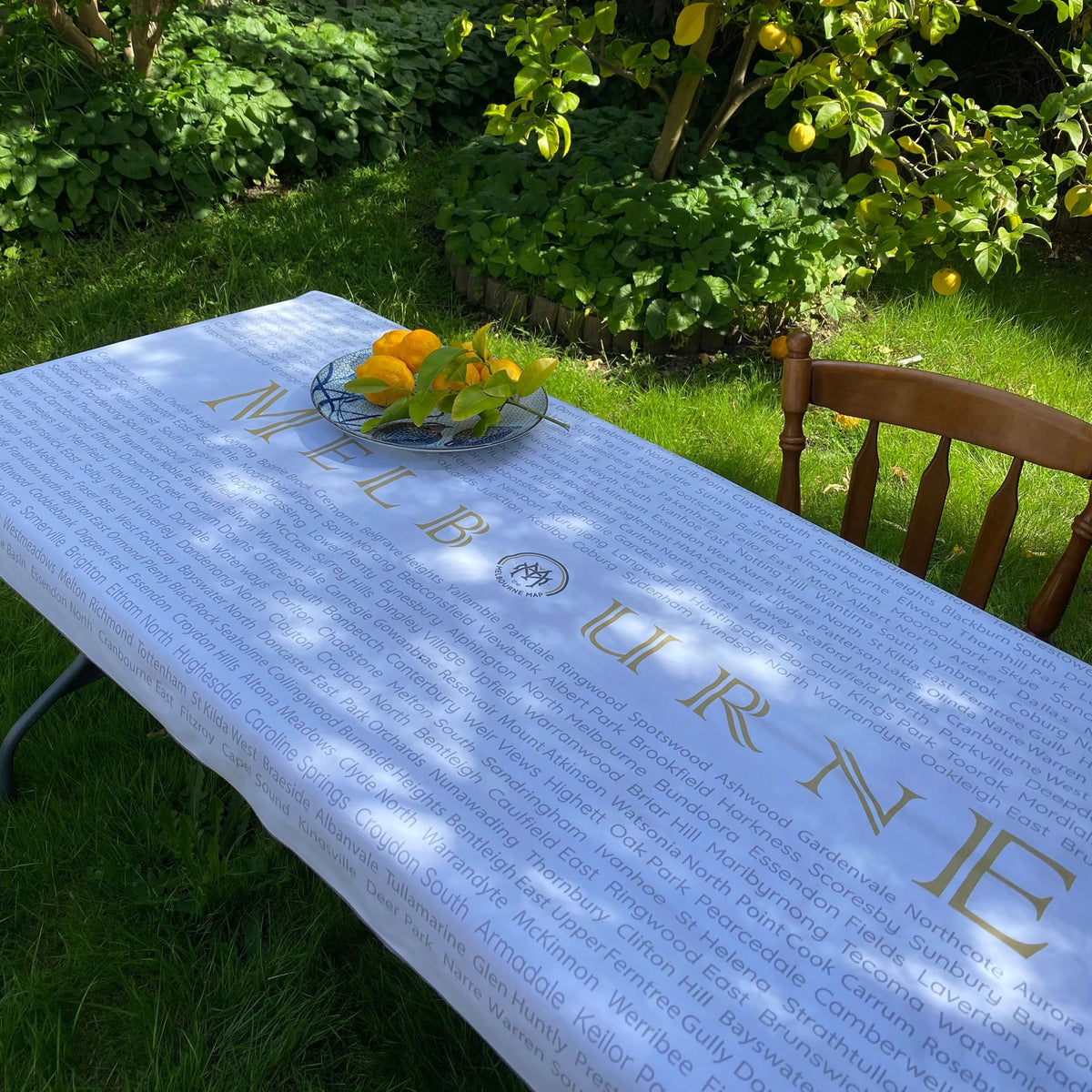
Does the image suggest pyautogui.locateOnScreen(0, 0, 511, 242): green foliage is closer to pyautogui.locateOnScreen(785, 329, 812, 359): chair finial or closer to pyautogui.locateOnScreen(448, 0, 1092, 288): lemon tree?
pyautogui.locateOnScreen(448, 0, 1092, 288): lemon tree

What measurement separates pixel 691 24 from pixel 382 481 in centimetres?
137

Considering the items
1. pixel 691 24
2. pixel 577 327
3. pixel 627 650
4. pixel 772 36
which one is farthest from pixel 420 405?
pixel 577 327

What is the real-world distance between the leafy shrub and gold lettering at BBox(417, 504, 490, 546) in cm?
238

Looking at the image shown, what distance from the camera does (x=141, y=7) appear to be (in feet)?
13.2

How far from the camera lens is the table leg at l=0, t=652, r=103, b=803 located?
1.86 meters

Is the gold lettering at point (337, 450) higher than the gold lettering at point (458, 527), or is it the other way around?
the gold lettering at point (337, 450)

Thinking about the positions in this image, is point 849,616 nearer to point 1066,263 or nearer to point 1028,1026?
point 1028,1026

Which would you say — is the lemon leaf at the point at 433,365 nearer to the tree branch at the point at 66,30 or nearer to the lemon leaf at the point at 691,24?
the lemon leaf at the point at 691,24

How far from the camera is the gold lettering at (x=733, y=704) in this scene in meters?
1.10

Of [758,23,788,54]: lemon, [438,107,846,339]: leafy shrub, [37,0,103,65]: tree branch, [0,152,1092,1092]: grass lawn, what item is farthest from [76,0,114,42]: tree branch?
[758,23,788,54]: lemon

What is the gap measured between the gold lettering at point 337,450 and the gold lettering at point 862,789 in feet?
2.89

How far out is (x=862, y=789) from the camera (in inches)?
40.8

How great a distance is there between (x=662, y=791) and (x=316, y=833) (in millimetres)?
369

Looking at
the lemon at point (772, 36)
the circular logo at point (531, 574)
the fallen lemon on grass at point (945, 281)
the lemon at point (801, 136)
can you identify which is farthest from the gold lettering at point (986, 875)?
the lemon at point (772, 36)
